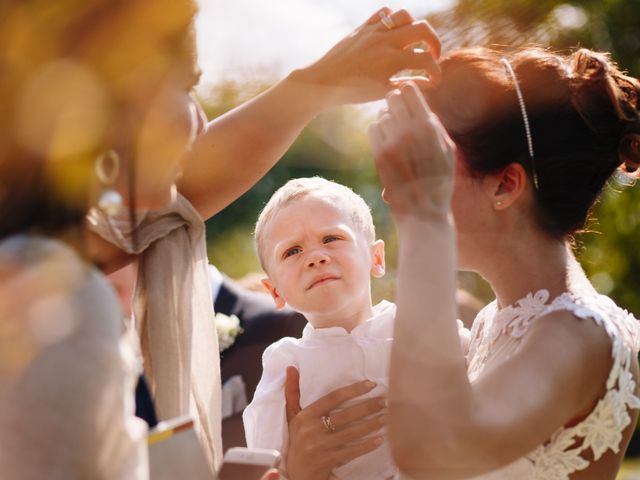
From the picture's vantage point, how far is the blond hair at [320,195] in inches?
120

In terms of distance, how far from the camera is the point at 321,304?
9.48 ft

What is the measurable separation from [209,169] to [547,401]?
4.13ft

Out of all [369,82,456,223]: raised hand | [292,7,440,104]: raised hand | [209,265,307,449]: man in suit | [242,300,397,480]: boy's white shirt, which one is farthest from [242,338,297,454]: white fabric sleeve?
[209,265,307,449]: man in suit

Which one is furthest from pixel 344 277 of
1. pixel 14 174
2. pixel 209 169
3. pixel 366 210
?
pixel 14 174

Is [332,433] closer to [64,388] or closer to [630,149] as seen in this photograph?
[630,149]

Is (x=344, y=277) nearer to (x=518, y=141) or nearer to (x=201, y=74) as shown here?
(x=518, y=141)

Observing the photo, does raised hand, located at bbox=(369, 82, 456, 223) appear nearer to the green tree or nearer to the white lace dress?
the white lace dress

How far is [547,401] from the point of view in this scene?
6.72ft

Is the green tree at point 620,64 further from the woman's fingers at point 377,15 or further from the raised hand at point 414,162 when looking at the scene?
the raised hand at point 414,162

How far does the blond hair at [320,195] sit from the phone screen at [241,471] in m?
1.24

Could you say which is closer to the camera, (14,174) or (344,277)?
(14,174)

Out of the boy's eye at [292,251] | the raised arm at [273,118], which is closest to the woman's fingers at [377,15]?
the raised arm at [273,118]

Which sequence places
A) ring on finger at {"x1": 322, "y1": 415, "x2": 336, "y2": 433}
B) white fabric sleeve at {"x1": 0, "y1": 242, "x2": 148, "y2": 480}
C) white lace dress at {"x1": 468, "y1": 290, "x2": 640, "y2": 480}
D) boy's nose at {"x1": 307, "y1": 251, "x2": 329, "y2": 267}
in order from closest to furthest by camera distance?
1. white fabric sleeve at {"x1": 0, "y1": 242, "x2": 148, "y2": 480}
2. white lace dress at {"x1": 468, "y1": 290, "x2": 640, "y2": 480}
3. ring on finger at {"x1": 322, "y1": 415, "x2": 336, "y2": 433}
4. boy's nose at {"x1": 307, "y1": 251, "x2": 329, "y2": 267}

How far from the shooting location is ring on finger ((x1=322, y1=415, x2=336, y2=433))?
2.65 m
